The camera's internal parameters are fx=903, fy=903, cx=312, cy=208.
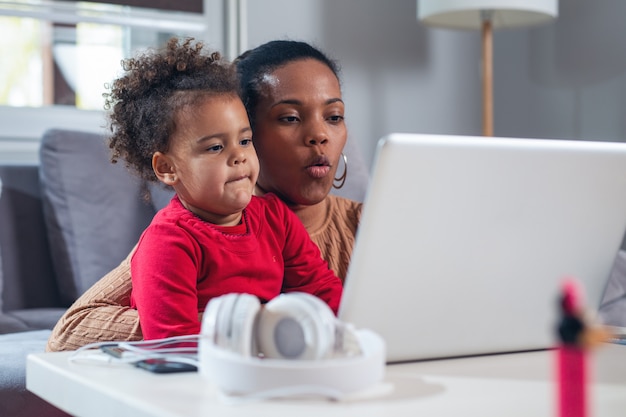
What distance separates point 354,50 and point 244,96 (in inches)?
74.1

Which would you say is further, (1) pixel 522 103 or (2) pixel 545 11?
(1) pixel 522 103

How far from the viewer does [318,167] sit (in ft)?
4.67

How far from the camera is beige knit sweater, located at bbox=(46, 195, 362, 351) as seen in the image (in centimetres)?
123

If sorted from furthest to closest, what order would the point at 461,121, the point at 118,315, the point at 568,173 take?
the point at 461,121
the point at 118,315
the point at 568,173

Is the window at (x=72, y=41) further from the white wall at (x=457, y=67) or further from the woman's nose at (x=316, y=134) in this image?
the woman's nose at (x=316, y=134)

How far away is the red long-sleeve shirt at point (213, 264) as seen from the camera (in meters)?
1.05

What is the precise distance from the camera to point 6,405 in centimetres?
153

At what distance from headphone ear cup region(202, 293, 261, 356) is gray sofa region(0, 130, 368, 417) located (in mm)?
1461

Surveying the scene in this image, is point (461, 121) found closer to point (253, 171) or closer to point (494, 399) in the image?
point (253, 171)

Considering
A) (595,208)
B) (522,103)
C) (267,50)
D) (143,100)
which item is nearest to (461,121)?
(522,103)

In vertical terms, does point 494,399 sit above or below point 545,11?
below

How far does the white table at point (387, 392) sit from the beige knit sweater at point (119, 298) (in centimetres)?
30

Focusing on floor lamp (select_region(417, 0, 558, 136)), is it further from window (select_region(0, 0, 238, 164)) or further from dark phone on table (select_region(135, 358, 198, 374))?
dark phone on table (select_region(135, 358, 198, 374))

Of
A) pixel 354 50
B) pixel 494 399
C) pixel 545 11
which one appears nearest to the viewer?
pixel 494 399
